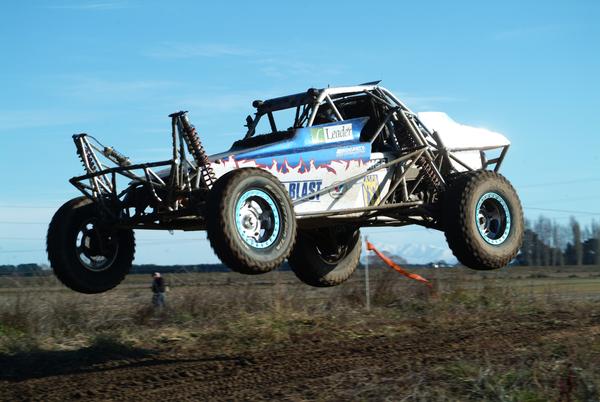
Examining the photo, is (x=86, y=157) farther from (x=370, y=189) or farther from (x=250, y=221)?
(x=370, y=189)

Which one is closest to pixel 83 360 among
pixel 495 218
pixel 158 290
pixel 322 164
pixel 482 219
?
pixel 322 164

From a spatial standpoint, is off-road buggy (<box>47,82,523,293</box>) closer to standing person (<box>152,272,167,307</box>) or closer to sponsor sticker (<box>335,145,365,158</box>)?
sponsor sticker (<box>335,145,365,158</box>)

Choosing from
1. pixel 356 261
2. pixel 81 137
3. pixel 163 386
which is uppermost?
pixel 81 137

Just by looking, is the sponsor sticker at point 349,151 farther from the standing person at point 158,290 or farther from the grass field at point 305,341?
the standing person at point 158,290

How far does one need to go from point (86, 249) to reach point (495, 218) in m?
4.81

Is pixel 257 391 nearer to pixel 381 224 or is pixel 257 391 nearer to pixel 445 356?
pixel 445 356

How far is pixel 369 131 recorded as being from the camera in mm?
10352

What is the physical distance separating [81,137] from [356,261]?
458 cm

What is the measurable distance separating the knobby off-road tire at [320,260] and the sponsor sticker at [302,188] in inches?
94.2

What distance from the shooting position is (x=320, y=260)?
447 inches

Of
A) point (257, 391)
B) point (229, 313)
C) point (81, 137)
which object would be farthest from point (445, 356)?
point (229, 313)

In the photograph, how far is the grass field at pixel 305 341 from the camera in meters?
8.02

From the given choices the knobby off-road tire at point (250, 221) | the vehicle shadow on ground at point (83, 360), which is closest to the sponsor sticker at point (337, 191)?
the knobby off-road tire at point (250, 221)

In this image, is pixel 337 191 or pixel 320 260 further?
pixel 320 260
